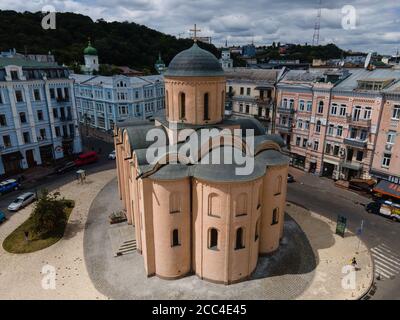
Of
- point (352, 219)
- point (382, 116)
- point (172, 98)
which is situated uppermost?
point (172, 98)

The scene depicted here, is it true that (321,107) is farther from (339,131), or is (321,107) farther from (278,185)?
(278,185)

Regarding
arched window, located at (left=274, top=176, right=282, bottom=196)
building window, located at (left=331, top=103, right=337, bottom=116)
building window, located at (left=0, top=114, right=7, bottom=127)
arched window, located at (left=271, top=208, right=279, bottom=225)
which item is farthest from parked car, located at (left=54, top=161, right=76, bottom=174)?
building window, located at (left=331, top=103, right=337, bottom=116)

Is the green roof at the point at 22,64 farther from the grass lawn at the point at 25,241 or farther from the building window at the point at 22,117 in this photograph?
the grass lawn at the point at 25,241

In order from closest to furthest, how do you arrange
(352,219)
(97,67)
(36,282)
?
1. (36,282)
2. (352,219)
3. (97,67)

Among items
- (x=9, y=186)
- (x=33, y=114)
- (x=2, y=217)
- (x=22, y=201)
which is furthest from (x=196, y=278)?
(x=33, y=114)

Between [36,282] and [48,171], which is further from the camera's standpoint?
[48,171]

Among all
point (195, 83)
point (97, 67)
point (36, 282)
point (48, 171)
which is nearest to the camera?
point (36, 282)

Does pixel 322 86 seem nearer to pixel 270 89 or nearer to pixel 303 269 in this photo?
pixel 270 89
